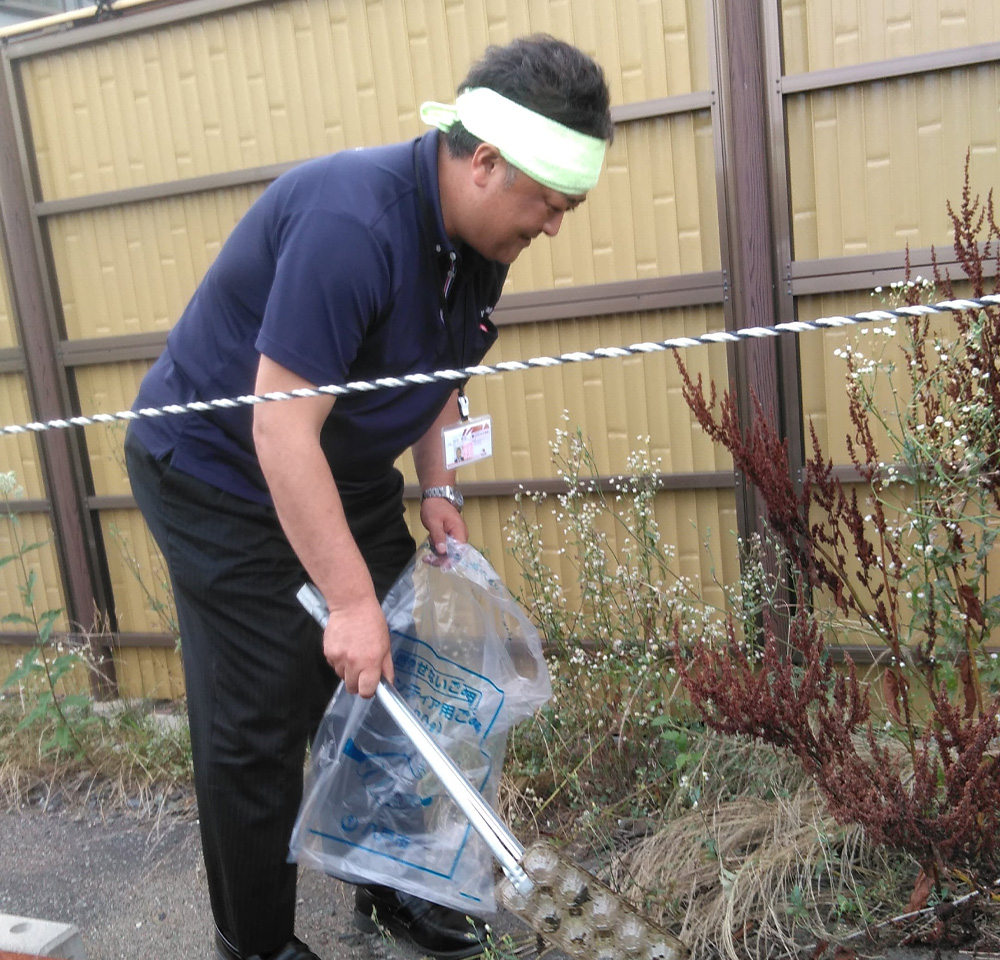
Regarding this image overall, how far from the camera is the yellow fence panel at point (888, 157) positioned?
2.85 meters

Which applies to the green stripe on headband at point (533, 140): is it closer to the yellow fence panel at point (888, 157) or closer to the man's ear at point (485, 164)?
the man's ear at point (485, 164)

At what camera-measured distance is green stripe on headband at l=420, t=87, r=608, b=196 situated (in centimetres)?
167

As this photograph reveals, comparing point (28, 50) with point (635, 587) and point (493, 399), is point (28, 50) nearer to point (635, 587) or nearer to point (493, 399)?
point (493, 399)

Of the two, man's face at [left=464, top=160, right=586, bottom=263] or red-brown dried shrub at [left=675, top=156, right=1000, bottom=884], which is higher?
man's face at [left=464, top=160, right=586, bottom=263]

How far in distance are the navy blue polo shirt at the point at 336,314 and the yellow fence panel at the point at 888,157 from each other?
4.77ft

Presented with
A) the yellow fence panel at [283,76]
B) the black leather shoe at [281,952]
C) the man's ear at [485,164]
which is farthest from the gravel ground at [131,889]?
the yellow fence panel at [283,76]

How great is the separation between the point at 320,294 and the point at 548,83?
0.56m

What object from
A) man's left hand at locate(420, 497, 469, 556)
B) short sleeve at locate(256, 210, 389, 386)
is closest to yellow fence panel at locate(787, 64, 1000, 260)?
man's left hand at locate(420, 497, 469, 556)

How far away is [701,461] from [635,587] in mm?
682

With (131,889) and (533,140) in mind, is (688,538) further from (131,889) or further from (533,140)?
(131,889)

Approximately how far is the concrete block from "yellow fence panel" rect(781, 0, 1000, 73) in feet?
10.1

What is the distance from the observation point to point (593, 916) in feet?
4.85

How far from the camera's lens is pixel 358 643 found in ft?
5.67

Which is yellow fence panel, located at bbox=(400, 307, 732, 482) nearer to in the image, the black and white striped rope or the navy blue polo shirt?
the navy blue polo shirt
